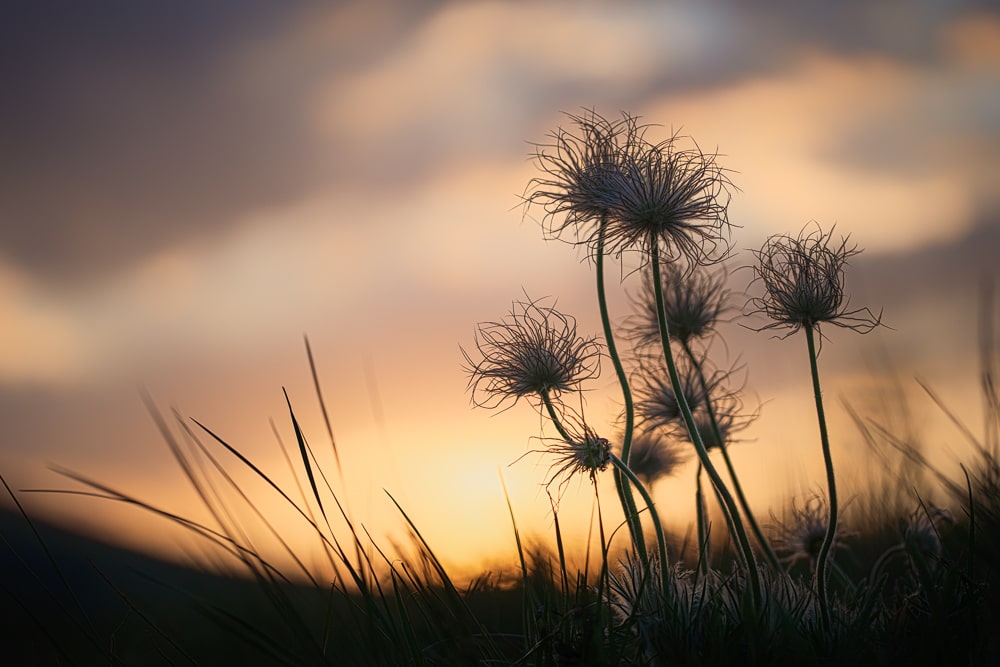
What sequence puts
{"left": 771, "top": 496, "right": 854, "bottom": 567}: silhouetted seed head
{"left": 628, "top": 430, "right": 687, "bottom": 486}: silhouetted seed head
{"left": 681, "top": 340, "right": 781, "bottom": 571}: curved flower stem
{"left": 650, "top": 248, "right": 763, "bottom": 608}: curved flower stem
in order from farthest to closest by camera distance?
{"left": 628, "top": 430, "right": 687, "bottom": 486}: silhouetted seed head
{"left": 771, "top": 496, "right": 854, "bottom": 567}: silhouetted seed head
{"left": 681, "top": 340, "right": 781, "bottom": 571}: curved flower stem
{"left": 650, "top": 248, "right": 763, "bottom": 608}: curved flower stem

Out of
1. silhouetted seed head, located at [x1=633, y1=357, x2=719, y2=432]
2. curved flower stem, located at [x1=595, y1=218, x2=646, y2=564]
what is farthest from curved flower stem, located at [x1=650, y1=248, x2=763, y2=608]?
silhouetted seed head, located at [x1=633, y1=357, x2=719, y2=432]

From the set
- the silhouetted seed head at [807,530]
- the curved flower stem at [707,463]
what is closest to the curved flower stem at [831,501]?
the curved flower stem at [707,463]

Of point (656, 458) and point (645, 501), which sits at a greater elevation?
point (656, 458)

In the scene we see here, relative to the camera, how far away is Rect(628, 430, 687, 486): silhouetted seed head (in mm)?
3525

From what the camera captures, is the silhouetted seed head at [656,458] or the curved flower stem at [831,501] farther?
the silhouetted seed head at [656,458]

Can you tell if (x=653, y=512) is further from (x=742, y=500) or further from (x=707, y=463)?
(x=742, y=500)

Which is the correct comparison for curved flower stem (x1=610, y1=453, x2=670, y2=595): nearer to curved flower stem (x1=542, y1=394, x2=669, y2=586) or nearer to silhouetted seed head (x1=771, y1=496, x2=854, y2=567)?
curved flower stem (x1=542, y1=394, x2=669, y2=586)

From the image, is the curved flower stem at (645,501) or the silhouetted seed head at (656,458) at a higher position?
the silhouetted seed head at (656,458)

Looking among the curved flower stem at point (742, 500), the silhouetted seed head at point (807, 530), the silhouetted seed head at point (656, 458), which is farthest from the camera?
the silhouetted seed head at point (656, 458)

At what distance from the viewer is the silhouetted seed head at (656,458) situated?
3525 millimetres

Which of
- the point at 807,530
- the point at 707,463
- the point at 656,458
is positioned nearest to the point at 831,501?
the point at 707,463

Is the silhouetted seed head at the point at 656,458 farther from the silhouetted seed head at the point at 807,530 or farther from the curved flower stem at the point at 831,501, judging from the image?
the curved flower stem at the point at 831,501

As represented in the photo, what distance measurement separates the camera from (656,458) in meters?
3.56

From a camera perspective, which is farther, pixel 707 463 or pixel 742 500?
pixel 742 500
